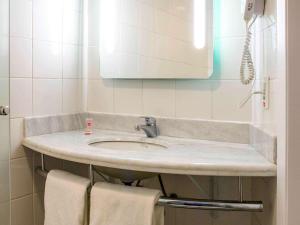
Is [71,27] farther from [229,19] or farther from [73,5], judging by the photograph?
[229,19]

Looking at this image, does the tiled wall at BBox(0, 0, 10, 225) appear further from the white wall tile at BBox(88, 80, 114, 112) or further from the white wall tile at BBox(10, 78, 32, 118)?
the white wall tile at BBox(88, 80, 114, 112)

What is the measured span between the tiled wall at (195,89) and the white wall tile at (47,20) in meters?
0.20

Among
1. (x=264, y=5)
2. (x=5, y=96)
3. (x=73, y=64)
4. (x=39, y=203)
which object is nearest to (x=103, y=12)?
(x=73, y=64)

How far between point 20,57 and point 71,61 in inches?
12.9

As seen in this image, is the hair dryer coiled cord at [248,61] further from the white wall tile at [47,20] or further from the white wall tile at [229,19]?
the white wall tile at [47,20]

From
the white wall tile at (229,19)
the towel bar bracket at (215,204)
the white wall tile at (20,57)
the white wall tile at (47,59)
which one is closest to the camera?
the towel bar bracket at (215,204)

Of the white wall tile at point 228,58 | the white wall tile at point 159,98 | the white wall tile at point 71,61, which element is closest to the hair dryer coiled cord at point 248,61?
the white wall tile at point 228,58

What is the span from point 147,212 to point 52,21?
3.75 ft

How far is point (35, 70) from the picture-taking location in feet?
5.23

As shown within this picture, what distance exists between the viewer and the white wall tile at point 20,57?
4.89ft

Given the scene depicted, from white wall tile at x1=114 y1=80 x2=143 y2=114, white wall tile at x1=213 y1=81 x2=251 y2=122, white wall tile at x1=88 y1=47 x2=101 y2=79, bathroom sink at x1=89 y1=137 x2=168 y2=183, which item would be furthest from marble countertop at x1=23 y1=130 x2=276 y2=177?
white wall tile at x1=88 y1=47 x2=101 y2=79

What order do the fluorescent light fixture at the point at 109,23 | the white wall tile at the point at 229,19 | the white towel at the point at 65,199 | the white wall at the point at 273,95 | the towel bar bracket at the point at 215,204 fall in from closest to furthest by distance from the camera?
1. the white wall at the point at 273,95
2. the towel bar bracket at the point at 215,204
3. the white towel at the point at 65,199
4. the white wall tile at the point at 229,19
5. the fluorescent light fixture at the point at 109,23

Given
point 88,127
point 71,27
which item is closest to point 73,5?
point 71,27

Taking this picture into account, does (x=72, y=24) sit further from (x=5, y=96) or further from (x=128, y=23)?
(x=5, y=96)
